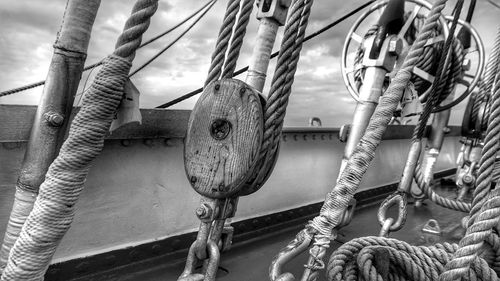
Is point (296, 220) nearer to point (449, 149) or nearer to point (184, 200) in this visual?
point (184, 200)

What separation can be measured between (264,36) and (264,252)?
1067 millimetres

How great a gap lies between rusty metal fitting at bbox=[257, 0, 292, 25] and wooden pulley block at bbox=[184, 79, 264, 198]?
0.42 m

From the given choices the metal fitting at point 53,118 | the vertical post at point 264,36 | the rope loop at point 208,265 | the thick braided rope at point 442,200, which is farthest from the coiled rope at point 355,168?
the thick braided rope at point 442,200

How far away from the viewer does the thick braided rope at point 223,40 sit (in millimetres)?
893

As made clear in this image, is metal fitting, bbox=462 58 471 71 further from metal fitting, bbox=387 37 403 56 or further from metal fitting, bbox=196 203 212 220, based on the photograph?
metal fitting, bbox=196 203 212 220

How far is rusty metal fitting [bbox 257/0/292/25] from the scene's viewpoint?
1.15 meters

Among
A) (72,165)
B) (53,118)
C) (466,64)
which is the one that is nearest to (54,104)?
(53,118)

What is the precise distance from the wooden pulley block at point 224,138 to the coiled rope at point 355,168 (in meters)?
0.30

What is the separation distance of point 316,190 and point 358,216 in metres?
0.36

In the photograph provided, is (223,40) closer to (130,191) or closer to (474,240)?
(474,240)

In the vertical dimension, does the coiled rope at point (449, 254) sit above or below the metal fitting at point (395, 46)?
below

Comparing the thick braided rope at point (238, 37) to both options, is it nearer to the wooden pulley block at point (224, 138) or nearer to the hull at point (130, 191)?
the wooden pulley block at point (224, 138)

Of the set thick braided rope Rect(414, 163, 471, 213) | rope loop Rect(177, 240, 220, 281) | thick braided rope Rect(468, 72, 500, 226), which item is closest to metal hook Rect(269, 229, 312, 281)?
rope loop Rect(177, 240, 220, 281)

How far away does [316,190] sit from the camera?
8.61 ft
